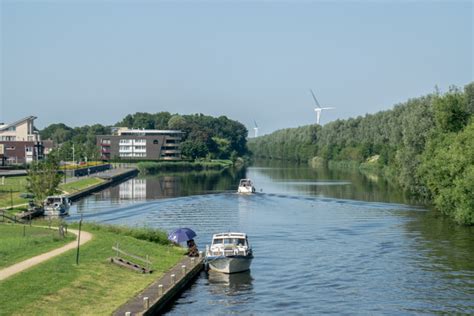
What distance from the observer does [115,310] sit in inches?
1511

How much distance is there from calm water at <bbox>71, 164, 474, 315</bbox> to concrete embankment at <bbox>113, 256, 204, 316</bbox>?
847 mm

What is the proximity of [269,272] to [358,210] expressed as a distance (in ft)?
148

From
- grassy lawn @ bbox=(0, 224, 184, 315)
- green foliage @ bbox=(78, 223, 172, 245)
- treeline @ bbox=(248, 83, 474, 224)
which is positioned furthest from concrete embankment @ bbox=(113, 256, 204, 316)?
treeline @ bbox=(248, 83, 474, 224)

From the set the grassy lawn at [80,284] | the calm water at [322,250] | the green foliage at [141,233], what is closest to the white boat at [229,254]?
the calm water at [322,250]

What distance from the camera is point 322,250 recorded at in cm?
6562

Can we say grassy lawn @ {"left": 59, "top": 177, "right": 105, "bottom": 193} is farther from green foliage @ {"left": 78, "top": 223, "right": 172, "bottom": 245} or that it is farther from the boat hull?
the boat hull

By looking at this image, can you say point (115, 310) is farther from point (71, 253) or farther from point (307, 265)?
point (307, 265)

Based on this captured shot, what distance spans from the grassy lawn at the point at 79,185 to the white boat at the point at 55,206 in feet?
95.7

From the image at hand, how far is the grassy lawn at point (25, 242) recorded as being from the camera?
46.5m

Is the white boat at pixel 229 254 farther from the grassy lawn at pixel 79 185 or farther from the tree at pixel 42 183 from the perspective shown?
the grassy lawn at pixel 79 185

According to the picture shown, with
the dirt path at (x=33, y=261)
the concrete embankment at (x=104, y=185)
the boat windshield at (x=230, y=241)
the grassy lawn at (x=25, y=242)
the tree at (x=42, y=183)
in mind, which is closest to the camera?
the dirt path at (x=33, y=261)

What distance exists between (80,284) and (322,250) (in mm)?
29023

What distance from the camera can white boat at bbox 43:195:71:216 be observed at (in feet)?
280

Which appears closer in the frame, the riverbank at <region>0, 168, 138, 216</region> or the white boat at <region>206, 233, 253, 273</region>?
the white boat at <region>206, 233, 253, 273</region>
